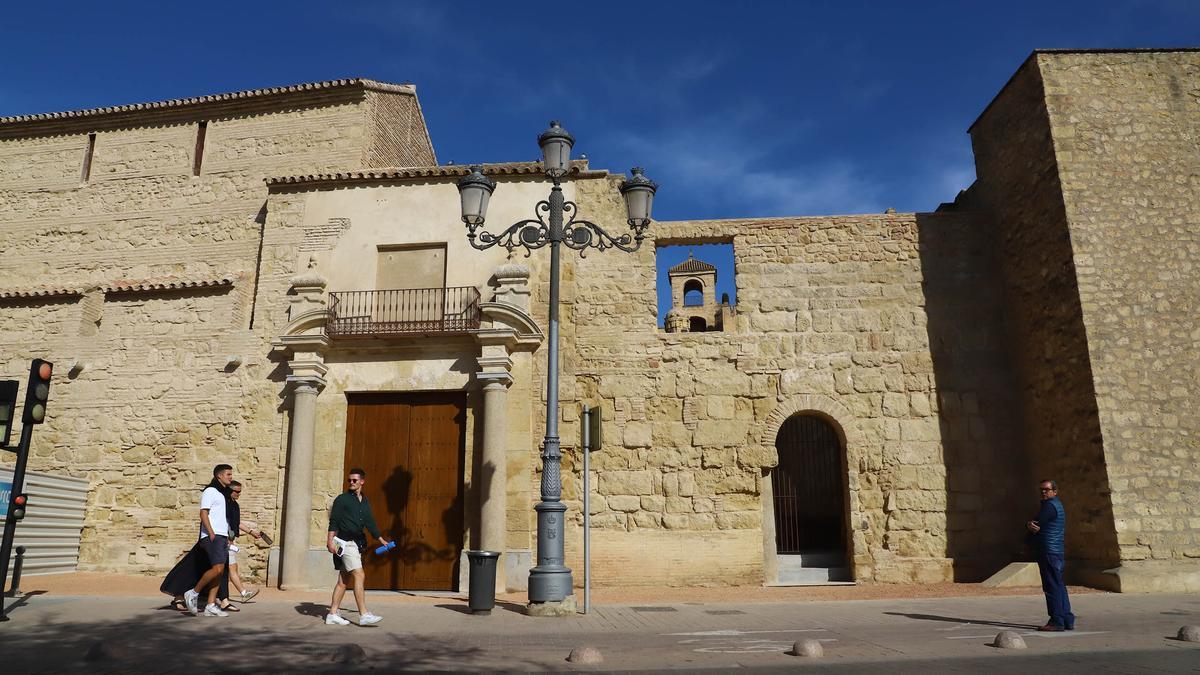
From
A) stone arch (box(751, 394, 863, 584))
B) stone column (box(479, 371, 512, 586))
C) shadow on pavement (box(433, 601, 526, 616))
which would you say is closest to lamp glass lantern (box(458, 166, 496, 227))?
stone column (box(479, 371, 512, 586))

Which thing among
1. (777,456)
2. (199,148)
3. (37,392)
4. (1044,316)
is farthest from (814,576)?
(199,148)

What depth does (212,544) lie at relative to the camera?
292 inches

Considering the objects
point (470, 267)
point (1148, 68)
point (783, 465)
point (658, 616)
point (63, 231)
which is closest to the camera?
point (658, 616)

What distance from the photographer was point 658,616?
7.91 meters

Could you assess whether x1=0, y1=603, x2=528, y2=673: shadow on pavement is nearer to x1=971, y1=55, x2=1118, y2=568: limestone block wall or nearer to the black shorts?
the black shorts

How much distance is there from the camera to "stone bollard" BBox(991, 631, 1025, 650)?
5.59 m

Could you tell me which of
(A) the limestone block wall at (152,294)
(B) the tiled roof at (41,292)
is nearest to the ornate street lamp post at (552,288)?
(A) the limestone block wall at (152,294)

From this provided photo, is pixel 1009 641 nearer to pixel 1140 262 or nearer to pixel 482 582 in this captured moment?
pixel 482 582

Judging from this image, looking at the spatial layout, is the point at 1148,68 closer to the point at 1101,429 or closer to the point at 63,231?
the point at 1101,429

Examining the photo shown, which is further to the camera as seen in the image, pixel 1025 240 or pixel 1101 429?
pixel 1025 240

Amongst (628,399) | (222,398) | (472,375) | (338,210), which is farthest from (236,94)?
(628,399)

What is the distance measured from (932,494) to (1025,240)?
4.13 m

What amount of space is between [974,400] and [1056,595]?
5.68 m

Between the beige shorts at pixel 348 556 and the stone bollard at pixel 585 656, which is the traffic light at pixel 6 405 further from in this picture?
the stone bollard at pixel 585 656
